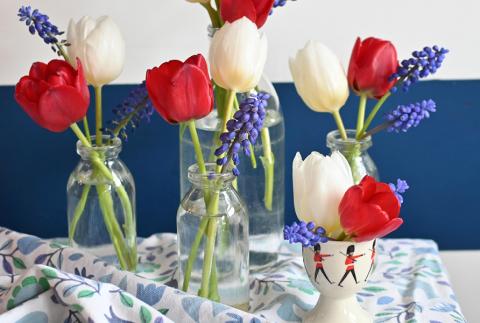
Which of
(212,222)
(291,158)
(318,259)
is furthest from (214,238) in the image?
(291,158)

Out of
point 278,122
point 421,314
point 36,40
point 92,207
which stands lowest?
point 421,314

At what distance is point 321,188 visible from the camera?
3.13 ft

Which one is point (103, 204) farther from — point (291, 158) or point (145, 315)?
point (291, 158)

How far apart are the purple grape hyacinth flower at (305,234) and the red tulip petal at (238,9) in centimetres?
25

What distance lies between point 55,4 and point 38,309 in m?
0.60

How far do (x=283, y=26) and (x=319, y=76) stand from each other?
1.06ft

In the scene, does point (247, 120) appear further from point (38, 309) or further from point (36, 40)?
point (36, 40)

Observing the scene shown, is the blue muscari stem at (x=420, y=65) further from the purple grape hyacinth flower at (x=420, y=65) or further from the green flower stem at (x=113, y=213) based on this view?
the green flower stem at (x=113, y=213)

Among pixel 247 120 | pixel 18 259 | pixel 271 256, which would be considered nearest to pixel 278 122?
pixel 271 256

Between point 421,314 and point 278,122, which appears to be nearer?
point 421,314

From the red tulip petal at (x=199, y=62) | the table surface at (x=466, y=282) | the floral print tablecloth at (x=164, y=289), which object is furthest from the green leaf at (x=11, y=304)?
the table surface at (x=466, y=282)

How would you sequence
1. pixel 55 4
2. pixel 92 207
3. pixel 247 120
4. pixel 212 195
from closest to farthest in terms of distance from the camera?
1. pixel 247 120
2. pixel 212 195
3. pixel 92 207
4. pixel 55 4

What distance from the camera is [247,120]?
3.03ft

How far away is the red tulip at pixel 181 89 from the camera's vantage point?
3.08 feet
